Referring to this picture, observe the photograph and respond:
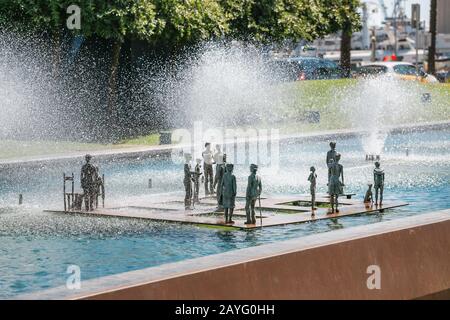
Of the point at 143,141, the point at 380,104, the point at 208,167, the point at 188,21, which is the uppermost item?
the point at 188,21

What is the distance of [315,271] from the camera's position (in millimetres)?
9586

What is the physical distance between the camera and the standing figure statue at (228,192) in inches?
658

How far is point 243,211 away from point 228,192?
2.03 metres

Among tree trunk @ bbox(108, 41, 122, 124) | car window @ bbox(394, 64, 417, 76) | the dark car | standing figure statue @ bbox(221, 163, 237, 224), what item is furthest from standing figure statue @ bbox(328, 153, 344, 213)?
car window @ bbox(394, 64, 417, 76)

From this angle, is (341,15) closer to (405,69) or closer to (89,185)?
(405,69)

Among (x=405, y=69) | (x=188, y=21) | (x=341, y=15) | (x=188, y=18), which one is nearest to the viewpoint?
(x=188, y=18)

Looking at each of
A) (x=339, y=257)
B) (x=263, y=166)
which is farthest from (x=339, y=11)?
(x=339, y=257)

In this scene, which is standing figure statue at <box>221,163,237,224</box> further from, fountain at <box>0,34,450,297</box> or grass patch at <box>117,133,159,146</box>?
grass patch at <box>117,133,159,146</box>

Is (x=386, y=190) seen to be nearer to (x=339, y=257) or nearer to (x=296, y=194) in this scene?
(x=296, y=194)

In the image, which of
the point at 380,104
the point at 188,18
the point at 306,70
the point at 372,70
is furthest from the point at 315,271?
the point at 306,70

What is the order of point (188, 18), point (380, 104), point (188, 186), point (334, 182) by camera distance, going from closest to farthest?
point (334, 182) < point (188, 186) < point (188, 18) < point (380, 104)

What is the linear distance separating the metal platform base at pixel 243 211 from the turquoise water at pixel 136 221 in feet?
0.85

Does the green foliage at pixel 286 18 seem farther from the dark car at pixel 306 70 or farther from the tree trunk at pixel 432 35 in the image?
the tree trunk at pixel 432 35
